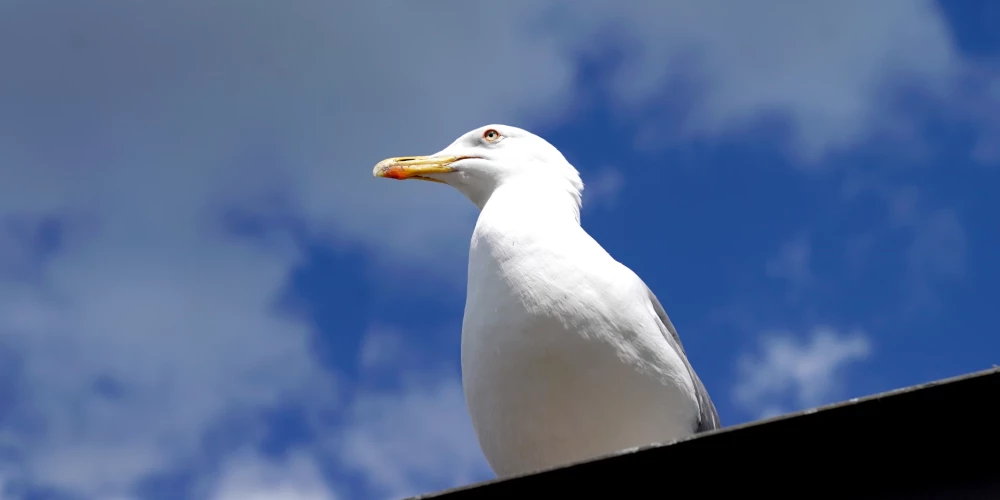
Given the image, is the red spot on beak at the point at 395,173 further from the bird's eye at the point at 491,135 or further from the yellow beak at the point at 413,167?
the bird's eye at the point at 491,135

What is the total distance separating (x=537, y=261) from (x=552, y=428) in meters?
0.70

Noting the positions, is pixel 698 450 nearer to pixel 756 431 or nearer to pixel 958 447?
pixel 756 431

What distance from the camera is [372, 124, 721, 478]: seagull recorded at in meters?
4.29

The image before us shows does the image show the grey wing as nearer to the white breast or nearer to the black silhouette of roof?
the white breast

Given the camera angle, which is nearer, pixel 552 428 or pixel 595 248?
pixel 552 428

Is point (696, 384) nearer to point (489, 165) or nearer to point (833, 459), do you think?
point (489, 165)

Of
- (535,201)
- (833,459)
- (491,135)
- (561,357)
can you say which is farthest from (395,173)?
(833,459)

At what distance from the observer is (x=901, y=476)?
2.61 meters

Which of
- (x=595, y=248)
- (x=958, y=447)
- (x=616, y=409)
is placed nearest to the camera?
(x=958, y=447)

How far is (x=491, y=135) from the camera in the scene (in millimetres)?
5957

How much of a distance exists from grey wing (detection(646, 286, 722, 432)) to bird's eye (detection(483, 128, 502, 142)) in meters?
1.38

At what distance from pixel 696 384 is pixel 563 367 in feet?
2.95

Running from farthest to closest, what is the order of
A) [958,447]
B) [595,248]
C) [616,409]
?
[595,248] → [616,409] → [958,447]

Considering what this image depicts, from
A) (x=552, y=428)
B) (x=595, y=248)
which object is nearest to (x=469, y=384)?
(x=552, y=428)
